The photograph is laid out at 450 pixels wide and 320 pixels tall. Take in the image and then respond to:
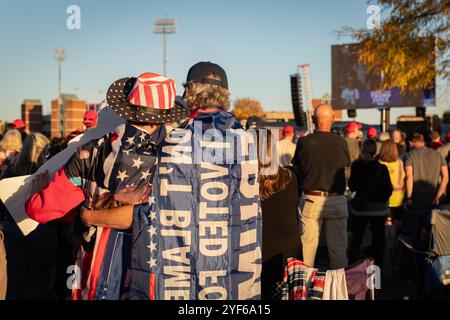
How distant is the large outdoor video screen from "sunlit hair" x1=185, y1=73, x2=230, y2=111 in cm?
2958

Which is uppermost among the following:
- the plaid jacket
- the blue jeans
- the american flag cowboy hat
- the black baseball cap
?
the black baseball cap

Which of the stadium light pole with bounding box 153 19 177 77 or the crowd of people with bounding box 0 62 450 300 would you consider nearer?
the crowd of people with bounding box 0 62 450 300

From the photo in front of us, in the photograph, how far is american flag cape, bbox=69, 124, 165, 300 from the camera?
2.62m

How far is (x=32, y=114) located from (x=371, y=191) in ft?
360

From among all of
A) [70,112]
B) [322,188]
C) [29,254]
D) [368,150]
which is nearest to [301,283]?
[322,188]

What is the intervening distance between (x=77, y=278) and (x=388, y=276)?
517cm

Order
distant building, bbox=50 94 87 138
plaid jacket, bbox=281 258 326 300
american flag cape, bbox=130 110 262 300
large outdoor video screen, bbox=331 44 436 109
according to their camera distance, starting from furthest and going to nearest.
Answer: distant building, bbox=50 94 87 138
large outdoor video screen, bbox=331 44 436 109
plaid jacket, bbox=281 258 326 300
american flag cape, bbox=130 110 262 300

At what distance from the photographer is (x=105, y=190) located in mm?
2652

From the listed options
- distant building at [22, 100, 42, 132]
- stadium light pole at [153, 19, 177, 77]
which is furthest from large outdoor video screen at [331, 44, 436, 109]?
distant building at [22, 100, 42, 132]

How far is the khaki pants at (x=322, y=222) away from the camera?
5895mm

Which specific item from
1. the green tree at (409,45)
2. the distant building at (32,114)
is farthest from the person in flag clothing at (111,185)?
the distant building at (32,114)

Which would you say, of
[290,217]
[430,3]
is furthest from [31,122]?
[290,217]

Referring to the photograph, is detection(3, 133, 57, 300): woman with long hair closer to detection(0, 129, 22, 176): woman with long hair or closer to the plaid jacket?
detection(0, 129, 22, 176): woman with long hair
